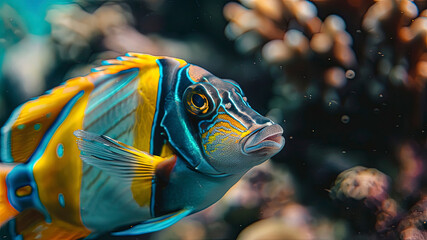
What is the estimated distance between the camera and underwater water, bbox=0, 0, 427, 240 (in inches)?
72.1

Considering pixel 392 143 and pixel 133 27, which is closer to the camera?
pixel 392 143

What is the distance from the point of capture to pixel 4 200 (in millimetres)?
1334

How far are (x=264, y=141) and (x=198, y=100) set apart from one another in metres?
0.29

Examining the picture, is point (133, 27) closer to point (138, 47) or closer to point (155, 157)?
point (138, 47)

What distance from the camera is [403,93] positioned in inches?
75.0

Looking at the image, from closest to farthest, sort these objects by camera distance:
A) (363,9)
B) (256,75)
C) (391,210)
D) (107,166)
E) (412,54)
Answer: (107,166)
(391,210)
(412,54)
(363,9)
(256,75)

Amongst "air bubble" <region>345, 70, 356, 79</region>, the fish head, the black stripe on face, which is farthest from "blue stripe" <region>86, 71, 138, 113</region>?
"air bubble" <region>345, 70, 356, 79</region>

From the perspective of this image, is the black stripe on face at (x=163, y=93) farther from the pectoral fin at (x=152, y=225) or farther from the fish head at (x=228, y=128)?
the pectoral fin at (x=152, y=225)

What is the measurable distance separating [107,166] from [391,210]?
4.72ft

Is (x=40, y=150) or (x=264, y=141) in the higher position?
(x=264, y=141)

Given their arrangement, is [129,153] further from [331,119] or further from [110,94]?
Result: [331,119]

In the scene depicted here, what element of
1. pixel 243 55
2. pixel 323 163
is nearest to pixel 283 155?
pixel 323 163

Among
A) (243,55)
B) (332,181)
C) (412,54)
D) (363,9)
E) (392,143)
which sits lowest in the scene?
(332,181)

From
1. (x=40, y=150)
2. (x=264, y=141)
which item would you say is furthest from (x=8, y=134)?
(x=264, y=141)
